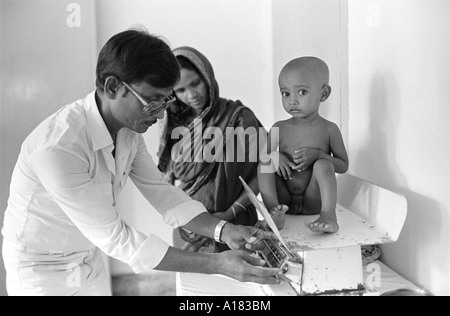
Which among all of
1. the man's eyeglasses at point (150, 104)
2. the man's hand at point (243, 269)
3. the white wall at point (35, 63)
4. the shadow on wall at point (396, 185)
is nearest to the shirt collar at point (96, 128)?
the man's eyeglasses at point (150, 104)

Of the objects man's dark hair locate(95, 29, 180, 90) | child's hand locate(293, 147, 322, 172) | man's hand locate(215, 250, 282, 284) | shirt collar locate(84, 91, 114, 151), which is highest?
man's dark hair locate(95, 29, 180, 90)

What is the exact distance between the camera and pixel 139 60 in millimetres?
885

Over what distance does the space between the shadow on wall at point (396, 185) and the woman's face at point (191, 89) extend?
0.45 meters

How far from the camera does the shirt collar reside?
95 cm

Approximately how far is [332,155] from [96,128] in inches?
22.2

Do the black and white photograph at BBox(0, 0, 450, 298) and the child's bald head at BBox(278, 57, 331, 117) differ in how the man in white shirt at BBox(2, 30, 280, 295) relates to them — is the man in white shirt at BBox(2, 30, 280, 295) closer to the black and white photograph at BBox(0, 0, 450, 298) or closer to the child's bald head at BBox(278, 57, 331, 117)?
the black and white photograph at BBox(0, 0, 450, 298)

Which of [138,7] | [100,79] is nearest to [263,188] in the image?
[100,79]

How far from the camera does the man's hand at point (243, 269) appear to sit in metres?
0.89

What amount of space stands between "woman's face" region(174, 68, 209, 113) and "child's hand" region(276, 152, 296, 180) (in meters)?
0.31

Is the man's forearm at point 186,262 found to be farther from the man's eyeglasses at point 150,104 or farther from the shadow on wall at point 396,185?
the shadow on wall at point 396,185

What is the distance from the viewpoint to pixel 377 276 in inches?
40.8

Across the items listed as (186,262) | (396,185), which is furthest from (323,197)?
(186,262)

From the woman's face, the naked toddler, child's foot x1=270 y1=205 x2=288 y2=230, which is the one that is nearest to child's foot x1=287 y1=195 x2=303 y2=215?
the naked toddler

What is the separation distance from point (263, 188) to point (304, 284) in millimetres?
275
